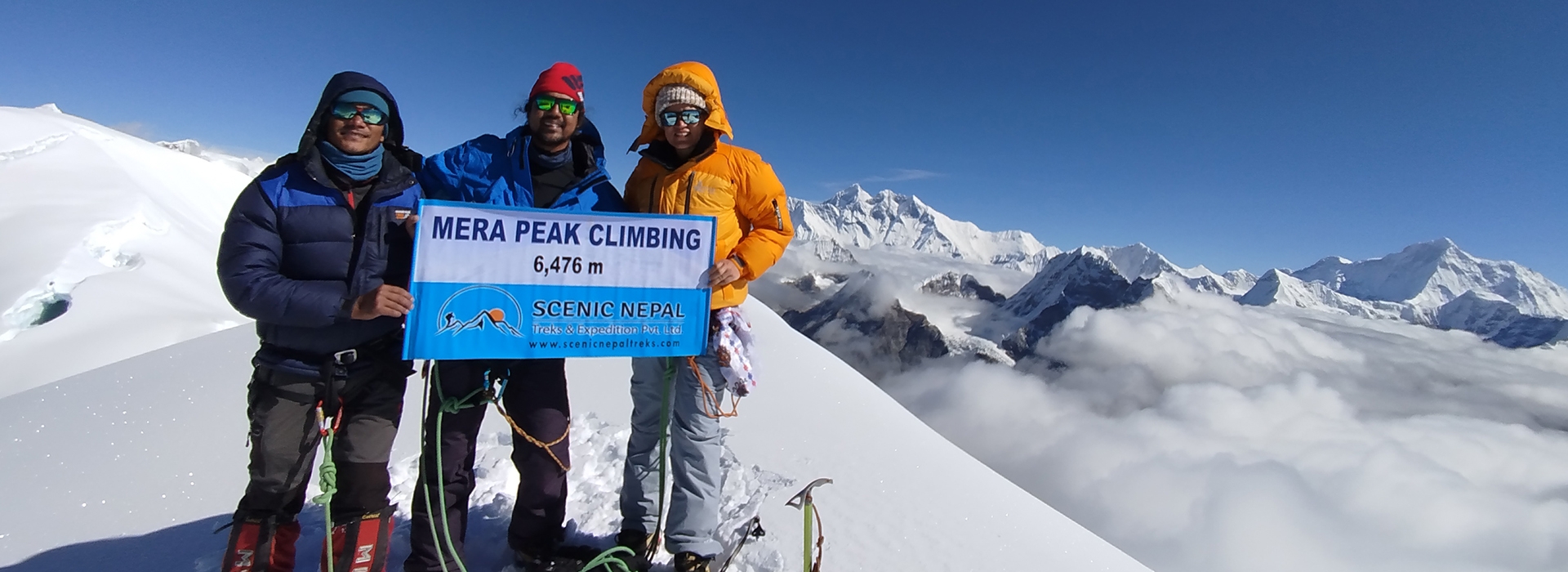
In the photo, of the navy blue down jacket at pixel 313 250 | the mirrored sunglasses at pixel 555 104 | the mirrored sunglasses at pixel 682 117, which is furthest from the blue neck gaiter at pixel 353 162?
the mirrored sunglasses at pixel 682 117

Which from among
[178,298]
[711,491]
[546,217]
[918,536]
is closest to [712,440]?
[711,491]

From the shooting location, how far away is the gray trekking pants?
446cm

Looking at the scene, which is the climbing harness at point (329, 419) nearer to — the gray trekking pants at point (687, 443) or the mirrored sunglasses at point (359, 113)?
the mirrored sunglasses at point (359, 113)

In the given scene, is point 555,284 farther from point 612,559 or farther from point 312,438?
point 612,559

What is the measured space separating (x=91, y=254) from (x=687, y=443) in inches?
1366

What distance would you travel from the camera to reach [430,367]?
439 centimetres

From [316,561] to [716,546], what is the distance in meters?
2.95

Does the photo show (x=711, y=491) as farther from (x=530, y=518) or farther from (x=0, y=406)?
(x=0, y=406)

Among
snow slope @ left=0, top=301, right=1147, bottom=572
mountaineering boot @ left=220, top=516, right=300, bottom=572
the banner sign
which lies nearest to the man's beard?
the banner sign

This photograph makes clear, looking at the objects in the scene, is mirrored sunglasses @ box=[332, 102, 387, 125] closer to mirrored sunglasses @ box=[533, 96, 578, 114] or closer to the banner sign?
the banner sign

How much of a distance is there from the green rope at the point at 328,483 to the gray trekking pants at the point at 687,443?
1864mm

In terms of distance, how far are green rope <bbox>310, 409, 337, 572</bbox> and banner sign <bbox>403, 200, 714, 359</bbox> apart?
709 mm

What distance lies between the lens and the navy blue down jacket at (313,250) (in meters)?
3.55

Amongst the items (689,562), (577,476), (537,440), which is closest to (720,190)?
(537,440)
